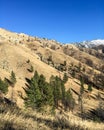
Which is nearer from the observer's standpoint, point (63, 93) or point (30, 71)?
point (63, 93)

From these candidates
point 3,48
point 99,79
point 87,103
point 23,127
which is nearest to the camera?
point 23,127

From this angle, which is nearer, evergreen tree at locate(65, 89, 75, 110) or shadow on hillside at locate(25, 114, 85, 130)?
shadow on hillside at locate(25, 114, 85, 130)

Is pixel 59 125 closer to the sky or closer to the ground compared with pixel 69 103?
closer to the sky

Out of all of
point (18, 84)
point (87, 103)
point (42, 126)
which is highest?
point (42, 126)

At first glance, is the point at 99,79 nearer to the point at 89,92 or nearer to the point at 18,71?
the point at 89,92

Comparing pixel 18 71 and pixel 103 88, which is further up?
pixel 18 71

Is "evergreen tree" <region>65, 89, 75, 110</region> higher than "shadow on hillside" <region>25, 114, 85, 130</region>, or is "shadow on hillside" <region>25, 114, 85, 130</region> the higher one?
"shadow on hillside" <region>25, 114, 85, 130</region>

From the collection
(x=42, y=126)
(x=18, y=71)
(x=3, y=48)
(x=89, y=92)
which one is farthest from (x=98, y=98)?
(x=42, y=126)

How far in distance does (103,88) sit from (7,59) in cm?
6290

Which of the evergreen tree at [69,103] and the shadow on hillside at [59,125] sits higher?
the shadow on hillside at [59,125]

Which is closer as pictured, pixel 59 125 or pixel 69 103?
pixel 59 125

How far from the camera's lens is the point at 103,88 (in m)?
164

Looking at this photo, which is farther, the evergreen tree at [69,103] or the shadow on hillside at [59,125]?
the evergreen tree at [69,103]

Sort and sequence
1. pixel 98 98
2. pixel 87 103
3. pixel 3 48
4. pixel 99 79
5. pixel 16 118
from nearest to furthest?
1. pixel 16 118
2. pixel 87 103
3. pixel 98 98
4. pixel 3 48
5. pixel 99 79
